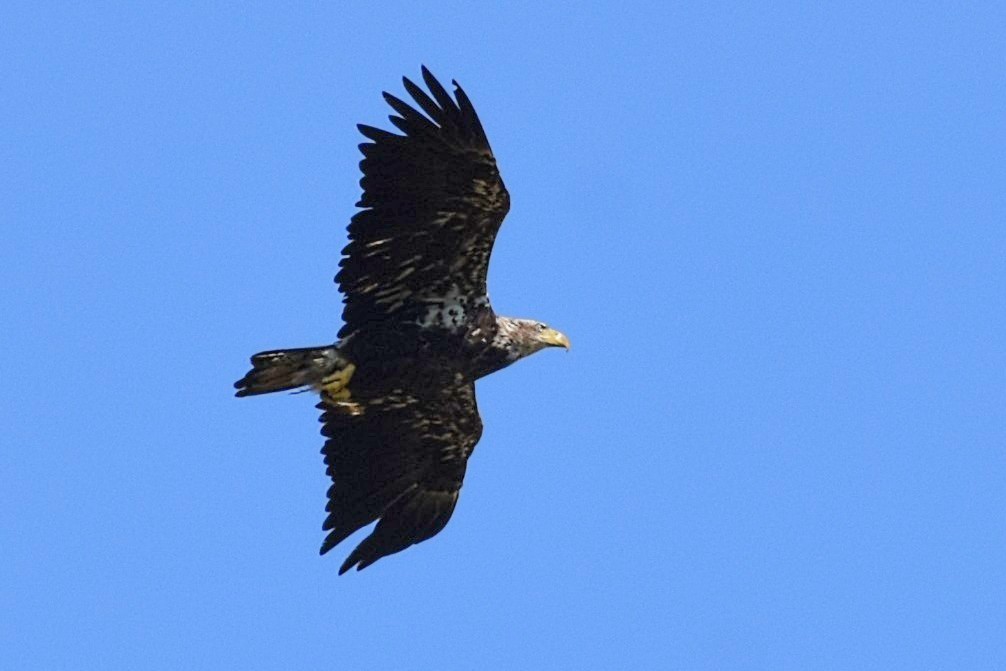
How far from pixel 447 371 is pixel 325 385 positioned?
1.17 m

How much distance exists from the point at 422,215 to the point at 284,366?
195cm

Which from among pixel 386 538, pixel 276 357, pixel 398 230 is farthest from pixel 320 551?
pixel 398 230

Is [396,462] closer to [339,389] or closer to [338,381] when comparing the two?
[339,389]

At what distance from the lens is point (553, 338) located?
2053cm

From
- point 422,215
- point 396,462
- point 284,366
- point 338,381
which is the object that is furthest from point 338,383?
point 422,215

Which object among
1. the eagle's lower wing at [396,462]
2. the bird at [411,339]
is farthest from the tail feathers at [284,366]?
the eagle's lower wing at [396,462]

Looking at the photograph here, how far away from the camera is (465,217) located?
63.3 ft

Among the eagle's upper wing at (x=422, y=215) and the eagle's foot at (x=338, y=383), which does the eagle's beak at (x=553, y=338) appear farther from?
the eagle's foot at (x=338, y=383)

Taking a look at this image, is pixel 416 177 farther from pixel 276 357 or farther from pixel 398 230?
pixel 276 357

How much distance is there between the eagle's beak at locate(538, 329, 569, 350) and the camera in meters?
20.4

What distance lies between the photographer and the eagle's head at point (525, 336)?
65.9 ft

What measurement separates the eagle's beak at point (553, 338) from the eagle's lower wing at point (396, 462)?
0.84 m

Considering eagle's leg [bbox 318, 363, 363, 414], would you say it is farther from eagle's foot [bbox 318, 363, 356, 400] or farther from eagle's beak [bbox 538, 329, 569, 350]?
eagle's beak [bbox 538, 329, 569, 350]

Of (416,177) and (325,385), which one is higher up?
(416,177)
